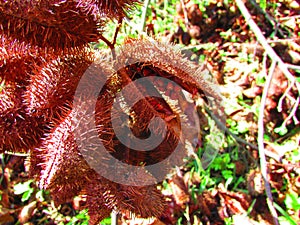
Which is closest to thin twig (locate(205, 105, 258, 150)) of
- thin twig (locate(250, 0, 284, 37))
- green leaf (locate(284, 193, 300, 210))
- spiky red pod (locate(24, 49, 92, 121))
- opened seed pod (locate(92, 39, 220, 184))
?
green leaf (locate(284, 193, 300, 210))

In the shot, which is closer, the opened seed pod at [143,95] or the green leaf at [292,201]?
the opened seed pod at [143,95]

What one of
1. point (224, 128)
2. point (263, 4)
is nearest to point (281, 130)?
point (224, 128)

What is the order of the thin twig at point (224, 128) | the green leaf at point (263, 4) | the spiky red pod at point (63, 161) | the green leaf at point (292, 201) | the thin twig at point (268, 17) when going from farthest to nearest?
the green leaf at point (263, 4), the thin twig at point (268, 17), the thin twig at point (224, 128), the green leaf at point (292, 201), the spiky red pod at point (63, 161)

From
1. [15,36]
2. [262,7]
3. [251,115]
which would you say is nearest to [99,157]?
[15,36]

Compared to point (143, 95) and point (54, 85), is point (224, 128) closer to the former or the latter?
point (143, 95)

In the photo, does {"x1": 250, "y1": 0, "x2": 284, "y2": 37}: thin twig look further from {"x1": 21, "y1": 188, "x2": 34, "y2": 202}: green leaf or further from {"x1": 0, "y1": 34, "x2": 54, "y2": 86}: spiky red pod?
{"x1": 21, "y1": 188, "x2": 34, "y2": 202}: green leaf

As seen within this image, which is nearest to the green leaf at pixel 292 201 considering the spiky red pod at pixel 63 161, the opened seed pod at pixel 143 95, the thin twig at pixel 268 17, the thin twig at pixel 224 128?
the thin twig at pixel 224 128

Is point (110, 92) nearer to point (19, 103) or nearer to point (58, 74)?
point (58, 74)

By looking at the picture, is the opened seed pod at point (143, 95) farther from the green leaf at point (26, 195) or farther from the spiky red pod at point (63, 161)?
the green leaf at point (26, 195)
